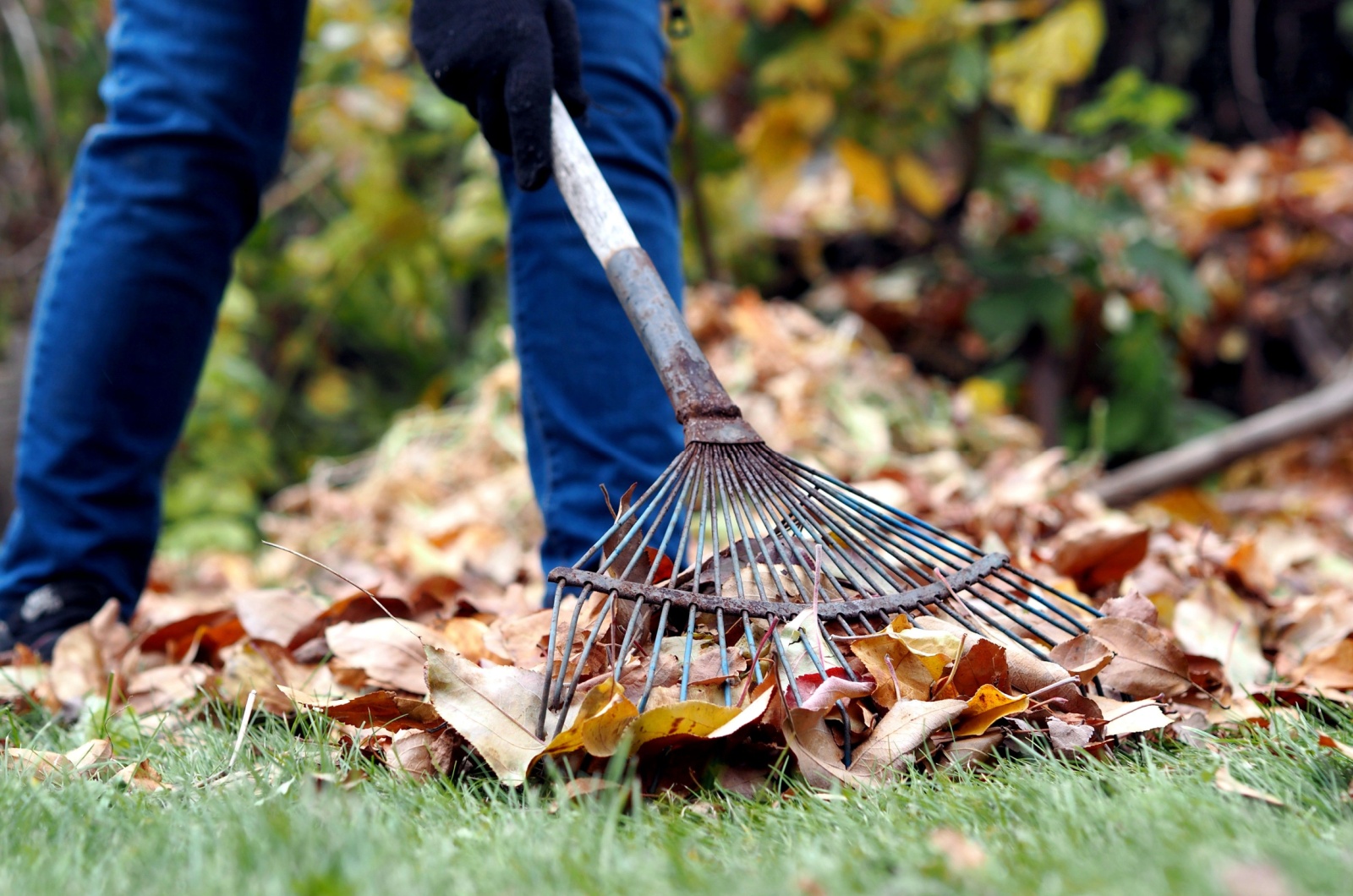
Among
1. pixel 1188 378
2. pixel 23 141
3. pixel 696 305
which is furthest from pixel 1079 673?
pixel 23 141

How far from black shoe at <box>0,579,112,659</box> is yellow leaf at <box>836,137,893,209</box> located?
278cm

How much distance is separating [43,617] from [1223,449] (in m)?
3.00

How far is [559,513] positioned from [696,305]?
1.84 metres

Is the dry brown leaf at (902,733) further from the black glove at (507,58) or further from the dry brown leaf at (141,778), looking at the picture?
the black glove at (507,58)

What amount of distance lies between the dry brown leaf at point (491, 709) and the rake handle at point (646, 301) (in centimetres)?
33

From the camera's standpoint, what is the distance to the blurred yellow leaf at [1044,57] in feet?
11.3

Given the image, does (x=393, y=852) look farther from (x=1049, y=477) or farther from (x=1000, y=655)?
(x=1049, y=477)

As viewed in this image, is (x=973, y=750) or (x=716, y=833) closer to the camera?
(x=716, y=833)

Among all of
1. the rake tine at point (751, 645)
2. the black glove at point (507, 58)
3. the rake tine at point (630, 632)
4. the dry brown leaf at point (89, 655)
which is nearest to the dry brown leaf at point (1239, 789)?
the rake tine at point (751, 645)

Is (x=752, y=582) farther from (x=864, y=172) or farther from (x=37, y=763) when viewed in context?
(x=864, y=172)

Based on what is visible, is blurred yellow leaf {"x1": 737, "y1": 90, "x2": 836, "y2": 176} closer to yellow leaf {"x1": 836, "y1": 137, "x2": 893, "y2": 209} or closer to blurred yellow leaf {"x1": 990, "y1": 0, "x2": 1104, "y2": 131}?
yellow leaf {"x1": 836, "y1": 137, "x2": 893, "y2": 209}

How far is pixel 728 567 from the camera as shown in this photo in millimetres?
1213

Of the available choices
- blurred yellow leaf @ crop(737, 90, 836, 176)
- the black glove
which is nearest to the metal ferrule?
the black glove

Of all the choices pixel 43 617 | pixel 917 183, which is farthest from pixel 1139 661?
pixel 917 183
